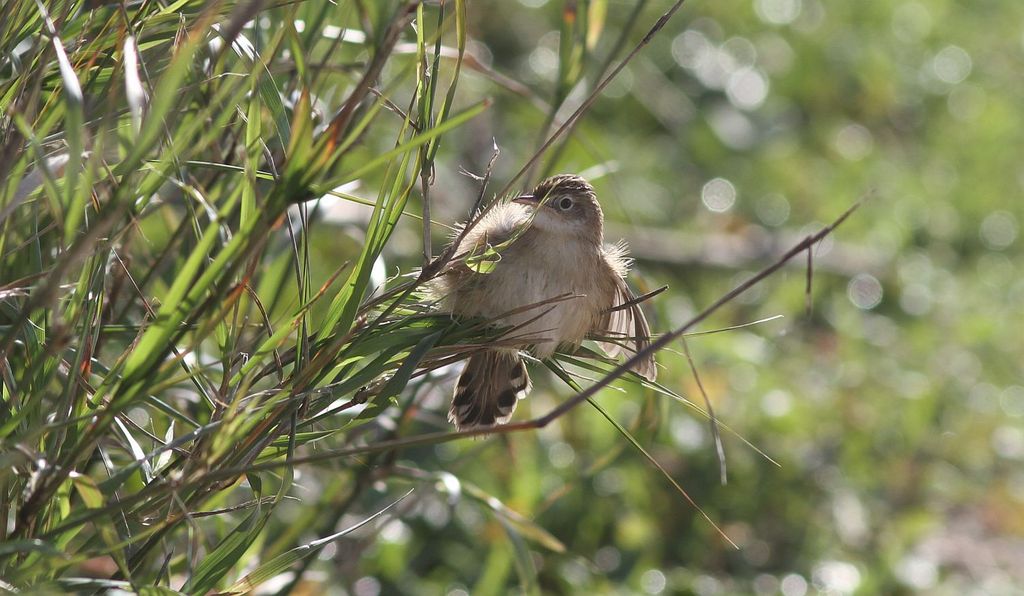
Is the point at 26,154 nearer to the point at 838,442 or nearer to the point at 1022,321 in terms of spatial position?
the point at 838,442

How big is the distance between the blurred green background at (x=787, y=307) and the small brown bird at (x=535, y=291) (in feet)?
0.56

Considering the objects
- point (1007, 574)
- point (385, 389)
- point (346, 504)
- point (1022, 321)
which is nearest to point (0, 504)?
point (385, 389)

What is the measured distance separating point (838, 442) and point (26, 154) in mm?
4449

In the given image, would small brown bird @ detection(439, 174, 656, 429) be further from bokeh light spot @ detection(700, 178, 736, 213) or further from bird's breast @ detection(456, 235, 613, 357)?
bokeh light spot @ detection(700, 178, 736, 213)

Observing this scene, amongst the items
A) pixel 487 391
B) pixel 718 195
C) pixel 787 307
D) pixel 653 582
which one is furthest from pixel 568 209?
pixel 718 195

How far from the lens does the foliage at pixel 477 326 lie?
6.04ft

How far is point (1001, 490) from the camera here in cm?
585

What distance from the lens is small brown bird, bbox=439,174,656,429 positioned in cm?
274

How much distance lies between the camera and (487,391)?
2.88 metres

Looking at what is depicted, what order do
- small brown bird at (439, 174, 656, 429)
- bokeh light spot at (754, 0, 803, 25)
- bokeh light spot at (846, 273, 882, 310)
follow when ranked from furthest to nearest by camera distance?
bokeh light spot at (754, 0, 803, 25), bokeh light spot at (846, 273, 882, 310), small brown bird at (439, 174, 656, 429)

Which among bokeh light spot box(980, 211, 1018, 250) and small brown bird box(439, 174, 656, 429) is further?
bokeh light spot box(980, 211, 1018, 250)

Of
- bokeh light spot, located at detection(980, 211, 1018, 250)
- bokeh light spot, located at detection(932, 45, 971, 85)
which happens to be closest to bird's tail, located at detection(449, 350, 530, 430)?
bokeh light spot, located at detection(980, 211, 1018, 250)

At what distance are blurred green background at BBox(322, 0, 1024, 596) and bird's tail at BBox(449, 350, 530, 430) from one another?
347 millimetres

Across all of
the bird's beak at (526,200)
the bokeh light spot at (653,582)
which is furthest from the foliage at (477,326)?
the bird's beak at (526,200)
